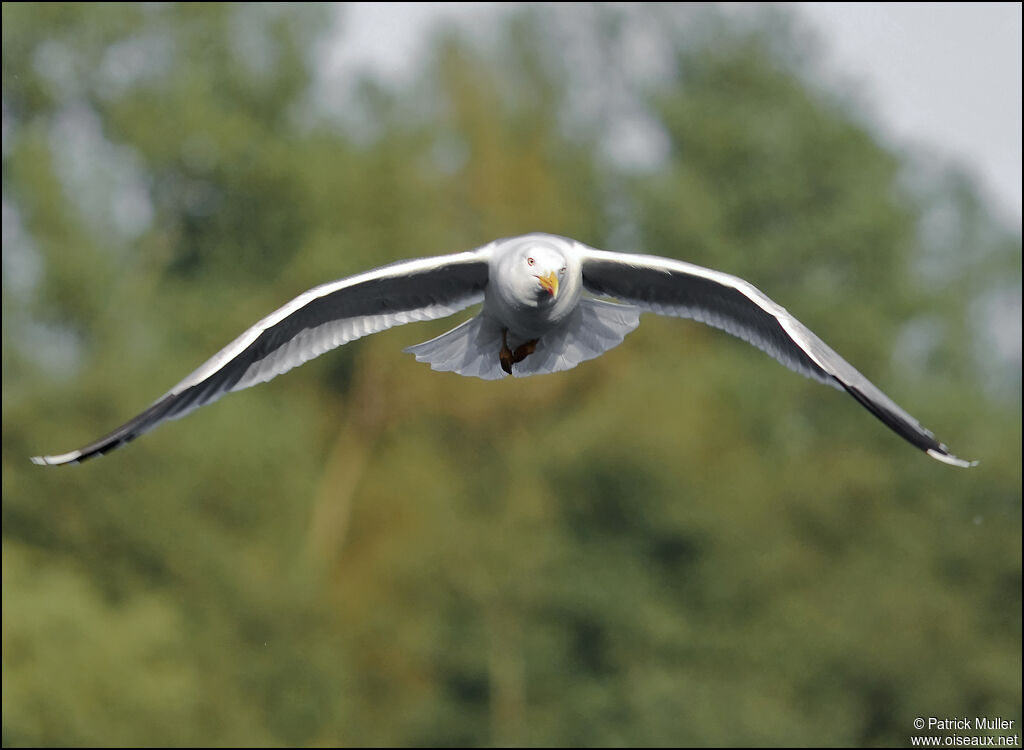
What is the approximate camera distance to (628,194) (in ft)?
87.2

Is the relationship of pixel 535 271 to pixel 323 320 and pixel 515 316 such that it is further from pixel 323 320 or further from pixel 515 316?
pixel 323 320

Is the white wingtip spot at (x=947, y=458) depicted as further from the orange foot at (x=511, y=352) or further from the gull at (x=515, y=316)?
the orange foot at (x=511, y=352)

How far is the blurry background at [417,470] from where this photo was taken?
17.6 meters

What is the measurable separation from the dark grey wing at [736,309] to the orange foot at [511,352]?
0.35 meters

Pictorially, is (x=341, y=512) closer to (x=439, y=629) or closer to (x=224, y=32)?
(x=439, y=629)

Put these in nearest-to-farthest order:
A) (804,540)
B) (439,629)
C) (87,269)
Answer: (87,269) < (439,629) < (804,540)

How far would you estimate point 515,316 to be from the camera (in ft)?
22.0

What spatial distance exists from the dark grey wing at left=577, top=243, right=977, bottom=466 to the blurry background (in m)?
10.4

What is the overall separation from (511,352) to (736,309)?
2.90ft

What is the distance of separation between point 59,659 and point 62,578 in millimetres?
822

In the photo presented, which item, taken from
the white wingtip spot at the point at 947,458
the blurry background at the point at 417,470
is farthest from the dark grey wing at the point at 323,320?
the blurry background at the point at 417,470

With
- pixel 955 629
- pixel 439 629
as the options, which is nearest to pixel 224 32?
pixel 439 629

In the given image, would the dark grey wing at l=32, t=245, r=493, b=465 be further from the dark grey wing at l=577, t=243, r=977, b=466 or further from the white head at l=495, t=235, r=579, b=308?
the dark grey wing at l=577, t=243, r=977, b=466

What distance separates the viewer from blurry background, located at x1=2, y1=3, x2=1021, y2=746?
17609mm
